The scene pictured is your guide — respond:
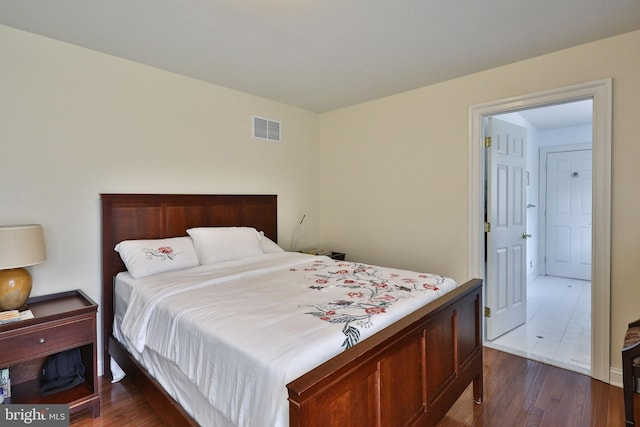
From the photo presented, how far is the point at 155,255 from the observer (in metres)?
2.50

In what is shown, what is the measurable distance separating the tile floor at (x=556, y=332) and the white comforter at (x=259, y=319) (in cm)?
132

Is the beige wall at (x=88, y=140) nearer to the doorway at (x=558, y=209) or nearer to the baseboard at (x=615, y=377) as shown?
the baseboard at (x=615, y=377)

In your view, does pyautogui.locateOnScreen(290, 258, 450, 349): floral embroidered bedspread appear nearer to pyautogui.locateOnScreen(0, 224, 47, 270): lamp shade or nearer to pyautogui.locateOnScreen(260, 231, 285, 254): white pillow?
pyautogui.locateOnScreen(260, 231, 285, 254): white pillow

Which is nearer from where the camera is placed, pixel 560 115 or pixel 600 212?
pixel 600 212

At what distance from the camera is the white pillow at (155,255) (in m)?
2.40

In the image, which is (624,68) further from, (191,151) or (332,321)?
(191,151)

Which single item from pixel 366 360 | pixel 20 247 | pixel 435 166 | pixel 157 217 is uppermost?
pixel 435 166

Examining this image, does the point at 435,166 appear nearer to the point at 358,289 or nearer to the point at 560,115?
the point at 358,289

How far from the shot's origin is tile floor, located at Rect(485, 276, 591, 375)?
2.79 meters

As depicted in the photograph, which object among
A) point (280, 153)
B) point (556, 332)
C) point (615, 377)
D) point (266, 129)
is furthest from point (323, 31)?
point (556, 332)

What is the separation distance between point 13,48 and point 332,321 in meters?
2.65

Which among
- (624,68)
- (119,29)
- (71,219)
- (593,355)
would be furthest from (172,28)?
(593,355)

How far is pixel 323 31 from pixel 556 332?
3451mm

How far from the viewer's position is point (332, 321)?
150 cm
